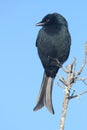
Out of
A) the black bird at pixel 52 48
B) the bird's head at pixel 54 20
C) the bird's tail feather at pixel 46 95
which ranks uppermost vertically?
the bird's head at pixel 54 20

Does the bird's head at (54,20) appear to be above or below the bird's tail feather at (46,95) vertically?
above

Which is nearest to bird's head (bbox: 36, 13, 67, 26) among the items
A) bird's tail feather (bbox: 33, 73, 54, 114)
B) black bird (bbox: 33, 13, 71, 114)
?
black bird (bbox: 33, 13, 71, 114)

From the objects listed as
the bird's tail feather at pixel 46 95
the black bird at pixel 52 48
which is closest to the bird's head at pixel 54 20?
the black bird at pixel 52 48

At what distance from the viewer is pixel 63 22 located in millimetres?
6605

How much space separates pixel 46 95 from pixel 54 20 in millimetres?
1411

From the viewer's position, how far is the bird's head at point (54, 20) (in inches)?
261

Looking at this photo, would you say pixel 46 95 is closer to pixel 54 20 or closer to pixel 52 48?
pixel 52 48

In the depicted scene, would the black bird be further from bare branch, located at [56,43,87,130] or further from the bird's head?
bare branch, located at [56,43,87,130]

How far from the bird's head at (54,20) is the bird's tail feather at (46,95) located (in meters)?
0.87

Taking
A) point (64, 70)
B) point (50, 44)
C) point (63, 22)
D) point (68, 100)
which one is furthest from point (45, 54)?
point (68, 100)

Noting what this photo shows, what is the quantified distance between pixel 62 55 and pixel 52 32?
39cm

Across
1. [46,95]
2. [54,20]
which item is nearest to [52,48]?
[54,20]

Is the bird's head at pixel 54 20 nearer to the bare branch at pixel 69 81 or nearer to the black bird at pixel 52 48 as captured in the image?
the black bird at pixel 52 48

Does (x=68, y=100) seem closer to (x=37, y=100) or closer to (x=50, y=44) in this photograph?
(x=37, y=100)
